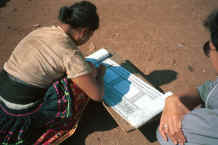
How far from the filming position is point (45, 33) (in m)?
1.59

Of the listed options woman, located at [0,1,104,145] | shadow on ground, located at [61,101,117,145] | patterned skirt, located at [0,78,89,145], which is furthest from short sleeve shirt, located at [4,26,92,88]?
shadow on ground, located at [61,101,117,145]

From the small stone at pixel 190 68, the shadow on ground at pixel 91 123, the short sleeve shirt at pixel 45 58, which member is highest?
the short sleeve shirt at pixel 45 58

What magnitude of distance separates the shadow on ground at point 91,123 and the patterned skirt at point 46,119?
21 centimetres

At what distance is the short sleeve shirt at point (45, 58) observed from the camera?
154cm

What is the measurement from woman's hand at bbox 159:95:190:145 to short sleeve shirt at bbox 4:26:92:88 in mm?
648

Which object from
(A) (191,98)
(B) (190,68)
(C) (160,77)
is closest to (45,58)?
(A) (191,98)

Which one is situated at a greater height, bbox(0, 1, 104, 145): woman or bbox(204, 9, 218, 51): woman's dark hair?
bbox(204, 9, 218, 51): woman's dark hair

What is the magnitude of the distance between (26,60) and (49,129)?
63cm

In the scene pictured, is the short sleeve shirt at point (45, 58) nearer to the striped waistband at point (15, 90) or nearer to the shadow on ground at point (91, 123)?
the striped waistband at point (15, 90)

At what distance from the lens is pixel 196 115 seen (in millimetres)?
1131

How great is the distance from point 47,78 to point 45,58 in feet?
0.62

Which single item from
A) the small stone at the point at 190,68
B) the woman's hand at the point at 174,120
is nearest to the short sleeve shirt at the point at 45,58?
the woman's hand at the point at 174,120

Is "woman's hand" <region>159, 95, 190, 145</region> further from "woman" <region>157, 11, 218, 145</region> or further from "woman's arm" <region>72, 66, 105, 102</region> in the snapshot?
"woman's arm" <region>72, 66, 105, 102</region>

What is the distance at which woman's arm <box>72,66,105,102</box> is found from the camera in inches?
64.5
